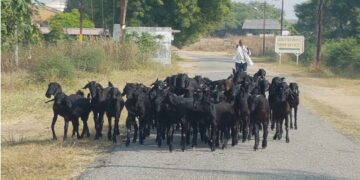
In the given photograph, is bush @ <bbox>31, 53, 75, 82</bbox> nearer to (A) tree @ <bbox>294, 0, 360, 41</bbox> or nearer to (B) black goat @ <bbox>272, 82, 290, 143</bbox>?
(B) black goat @ <bbox>272, 82, 290, 143</bbox>

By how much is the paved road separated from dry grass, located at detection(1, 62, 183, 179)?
0.45 meters

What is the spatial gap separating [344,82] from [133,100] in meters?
22.2

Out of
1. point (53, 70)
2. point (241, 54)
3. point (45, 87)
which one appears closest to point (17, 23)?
point (45, 87)

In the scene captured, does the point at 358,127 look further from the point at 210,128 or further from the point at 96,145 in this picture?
the point at 96,145

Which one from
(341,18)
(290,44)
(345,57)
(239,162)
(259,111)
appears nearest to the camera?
(239,162)

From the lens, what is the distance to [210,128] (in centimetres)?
1140

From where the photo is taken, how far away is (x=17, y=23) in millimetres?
9148

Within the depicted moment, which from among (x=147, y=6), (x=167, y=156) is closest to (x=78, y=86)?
(x=167, y=156)

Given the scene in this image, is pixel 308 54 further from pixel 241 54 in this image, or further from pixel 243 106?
pixel 243 106

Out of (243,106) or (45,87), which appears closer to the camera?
(243,106)

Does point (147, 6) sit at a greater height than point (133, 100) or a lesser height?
greater

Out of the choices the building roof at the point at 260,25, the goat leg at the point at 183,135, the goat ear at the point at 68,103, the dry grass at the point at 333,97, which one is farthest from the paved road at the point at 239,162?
the building roof at the point at 260,25

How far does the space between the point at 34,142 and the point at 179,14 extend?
3443 centimetres

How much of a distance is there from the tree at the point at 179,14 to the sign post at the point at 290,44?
4973mm
